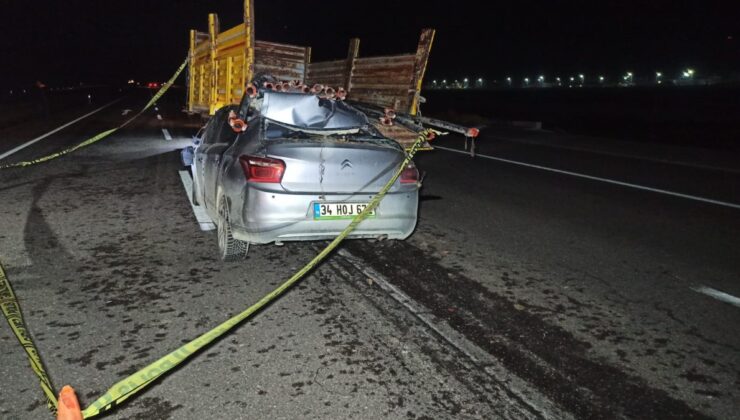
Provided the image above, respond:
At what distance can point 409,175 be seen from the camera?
5160 millimetres

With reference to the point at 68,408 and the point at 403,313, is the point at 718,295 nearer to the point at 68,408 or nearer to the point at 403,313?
the point at 403,313

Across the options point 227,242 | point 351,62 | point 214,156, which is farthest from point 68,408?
point 351,62

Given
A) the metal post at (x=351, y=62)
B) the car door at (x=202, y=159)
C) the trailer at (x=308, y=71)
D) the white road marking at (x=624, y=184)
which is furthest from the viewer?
the metal post at (x=351, y=62)

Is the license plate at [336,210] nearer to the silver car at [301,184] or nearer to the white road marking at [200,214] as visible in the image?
the silver car at [301,184]

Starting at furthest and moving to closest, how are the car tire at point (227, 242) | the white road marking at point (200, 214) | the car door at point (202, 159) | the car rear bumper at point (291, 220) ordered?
the white road marking at point (200, 214), the car door at point (202, 159), the car tire at point (227, 242), the car rear bumper at point (291, 220)

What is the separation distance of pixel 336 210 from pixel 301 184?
0.38 meters

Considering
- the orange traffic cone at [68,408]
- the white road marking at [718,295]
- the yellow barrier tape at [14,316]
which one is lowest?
the yellow barrier tape at [14,316]

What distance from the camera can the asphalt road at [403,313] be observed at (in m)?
3.07

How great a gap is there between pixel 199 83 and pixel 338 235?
1236 cm

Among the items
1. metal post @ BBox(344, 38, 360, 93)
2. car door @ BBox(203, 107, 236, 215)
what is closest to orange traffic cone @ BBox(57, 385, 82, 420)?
car door @ BBox(203, 107, 236, 215)

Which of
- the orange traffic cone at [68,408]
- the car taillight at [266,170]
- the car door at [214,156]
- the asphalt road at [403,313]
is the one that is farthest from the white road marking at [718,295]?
the orange traffic cone at [68,408]

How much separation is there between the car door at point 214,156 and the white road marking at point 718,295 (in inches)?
178

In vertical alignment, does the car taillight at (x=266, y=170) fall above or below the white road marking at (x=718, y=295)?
above

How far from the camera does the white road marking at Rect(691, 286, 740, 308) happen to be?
15.1 feet
